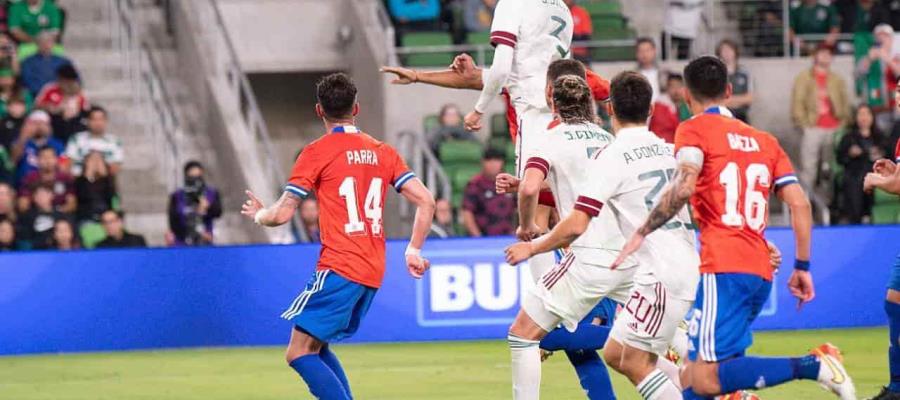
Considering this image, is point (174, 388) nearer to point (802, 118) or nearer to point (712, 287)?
point (712, 287)

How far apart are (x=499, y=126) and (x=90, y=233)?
554 centimetres

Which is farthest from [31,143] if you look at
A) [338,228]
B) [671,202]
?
[671,202]

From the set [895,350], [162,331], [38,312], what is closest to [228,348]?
[162,331]

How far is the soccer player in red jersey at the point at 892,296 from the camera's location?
29.7 ft

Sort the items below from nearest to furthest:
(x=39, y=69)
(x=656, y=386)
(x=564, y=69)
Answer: (x=656, y=386)
(x=564, y=69)
(x=39, y=69)

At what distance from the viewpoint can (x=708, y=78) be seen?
7.66 metres

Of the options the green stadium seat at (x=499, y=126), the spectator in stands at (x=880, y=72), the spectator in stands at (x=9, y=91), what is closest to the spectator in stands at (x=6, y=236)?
the spectator in stands at (x=9, y=91)

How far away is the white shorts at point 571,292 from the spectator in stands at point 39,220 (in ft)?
28.0

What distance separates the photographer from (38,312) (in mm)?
14570

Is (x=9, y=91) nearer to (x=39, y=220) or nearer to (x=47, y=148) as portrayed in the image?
(x=47, y=148)

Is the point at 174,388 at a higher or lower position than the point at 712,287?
lower

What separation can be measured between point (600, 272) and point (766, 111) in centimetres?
1307

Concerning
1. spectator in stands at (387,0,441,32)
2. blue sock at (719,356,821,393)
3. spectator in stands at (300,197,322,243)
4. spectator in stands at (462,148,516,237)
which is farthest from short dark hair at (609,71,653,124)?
spectator in stands at (387,0,441,32)

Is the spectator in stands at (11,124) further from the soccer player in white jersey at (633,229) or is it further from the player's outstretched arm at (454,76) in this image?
the soccer player in white jersey at (633,229)
